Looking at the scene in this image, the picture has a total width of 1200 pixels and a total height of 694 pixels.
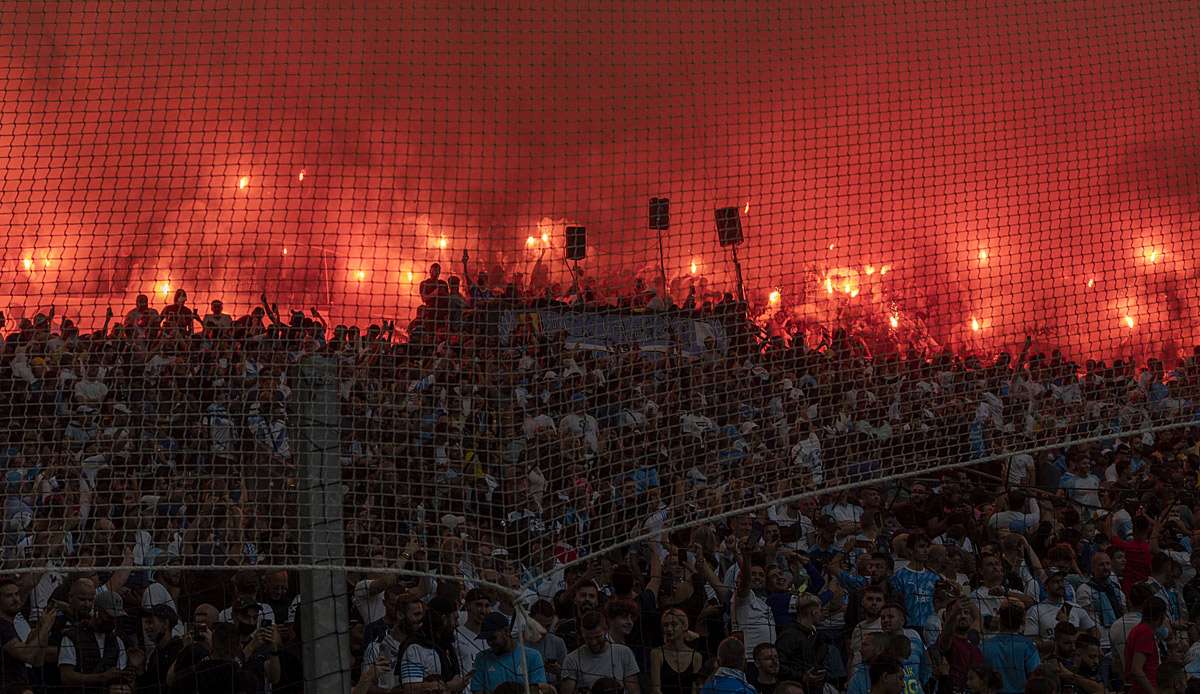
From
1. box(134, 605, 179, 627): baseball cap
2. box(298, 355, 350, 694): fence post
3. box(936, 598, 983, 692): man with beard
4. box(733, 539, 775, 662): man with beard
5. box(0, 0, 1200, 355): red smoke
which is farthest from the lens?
box(0, 0, 1200, 355): red smoke

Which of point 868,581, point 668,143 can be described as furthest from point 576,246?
point 668,143

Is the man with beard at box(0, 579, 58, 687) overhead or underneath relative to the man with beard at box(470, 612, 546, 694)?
overhead

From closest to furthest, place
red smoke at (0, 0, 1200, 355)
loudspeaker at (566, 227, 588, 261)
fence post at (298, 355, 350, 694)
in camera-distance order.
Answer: fence post at (298, 355, 350, 694) < loudspeaker at (566, 227, 588, 261) < red smoke at (0, 0, 1200, 355)

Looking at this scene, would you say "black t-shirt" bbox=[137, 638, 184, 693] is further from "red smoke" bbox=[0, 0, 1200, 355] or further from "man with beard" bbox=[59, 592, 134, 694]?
"red smoke" bbox=[0, 0, 1200, 355]

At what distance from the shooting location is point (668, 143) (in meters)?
14.0

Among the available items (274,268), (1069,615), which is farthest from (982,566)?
(274,268)

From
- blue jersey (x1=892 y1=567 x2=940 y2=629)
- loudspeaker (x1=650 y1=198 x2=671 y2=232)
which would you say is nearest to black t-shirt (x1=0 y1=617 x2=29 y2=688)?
blue jersey (x1=892 y1=567 x2=940 y2=629)

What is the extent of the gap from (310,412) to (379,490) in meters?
1.35

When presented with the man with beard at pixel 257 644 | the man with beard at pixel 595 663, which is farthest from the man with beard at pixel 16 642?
the man with beard at pixel 595 663

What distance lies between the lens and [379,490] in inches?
256

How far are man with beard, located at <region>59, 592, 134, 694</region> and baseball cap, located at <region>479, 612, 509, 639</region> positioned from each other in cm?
154

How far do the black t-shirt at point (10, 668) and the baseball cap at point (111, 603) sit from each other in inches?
21.5

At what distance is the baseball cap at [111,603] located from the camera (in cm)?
685

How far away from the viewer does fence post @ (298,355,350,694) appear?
16.7 feet
